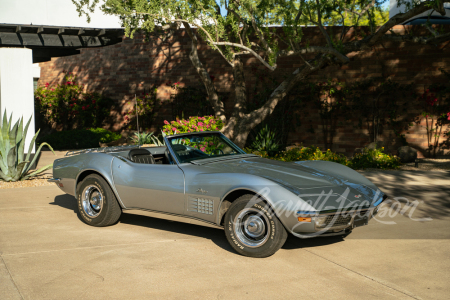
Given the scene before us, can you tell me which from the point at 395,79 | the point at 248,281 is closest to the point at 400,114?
the point at 395,79

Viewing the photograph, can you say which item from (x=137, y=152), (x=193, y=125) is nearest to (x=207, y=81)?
(x=193, y=125)

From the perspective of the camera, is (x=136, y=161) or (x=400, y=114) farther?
(x=400, y=114)

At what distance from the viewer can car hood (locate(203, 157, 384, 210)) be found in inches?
166

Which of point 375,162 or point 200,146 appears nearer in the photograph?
point 200,146

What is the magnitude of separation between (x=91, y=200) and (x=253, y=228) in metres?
2.44

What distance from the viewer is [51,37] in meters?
12.0

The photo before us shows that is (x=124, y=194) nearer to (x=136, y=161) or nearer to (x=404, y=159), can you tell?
(x=136, y=161)

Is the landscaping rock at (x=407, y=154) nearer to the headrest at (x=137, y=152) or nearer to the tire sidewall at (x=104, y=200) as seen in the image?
the headrest at (x=137, y=152)

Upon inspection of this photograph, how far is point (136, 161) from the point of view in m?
5.53

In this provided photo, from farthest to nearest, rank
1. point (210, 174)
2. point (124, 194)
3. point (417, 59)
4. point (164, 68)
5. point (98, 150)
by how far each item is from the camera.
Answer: point (164, 68)
point (417, 59)
point (98, 150)
point (124, 194)
point (210, 174)

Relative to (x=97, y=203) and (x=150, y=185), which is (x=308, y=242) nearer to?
(x=150, y=185)

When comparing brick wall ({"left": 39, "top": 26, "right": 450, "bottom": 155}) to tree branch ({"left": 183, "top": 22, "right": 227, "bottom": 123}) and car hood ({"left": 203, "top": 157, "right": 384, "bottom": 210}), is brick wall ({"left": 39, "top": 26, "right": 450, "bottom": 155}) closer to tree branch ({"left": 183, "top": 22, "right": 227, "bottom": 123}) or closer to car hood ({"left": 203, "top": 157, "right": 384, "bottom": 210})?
tree branch ({"left": 183, "top": 22, "right": 227, "bottom": 123})

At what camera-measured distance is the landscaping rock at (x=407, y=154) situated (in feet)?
38.0

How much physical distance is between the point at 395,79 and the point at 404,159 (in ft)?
8.53
